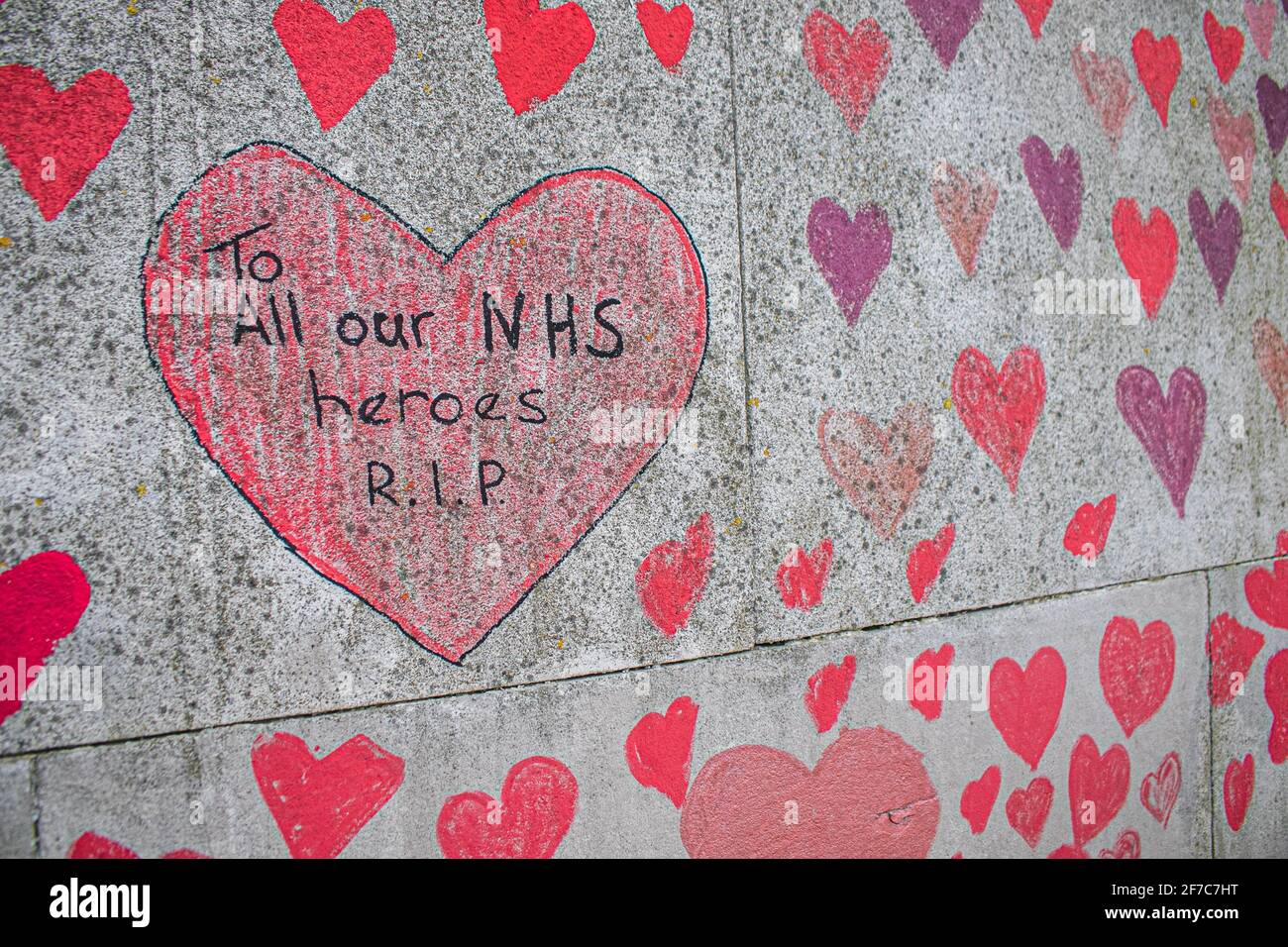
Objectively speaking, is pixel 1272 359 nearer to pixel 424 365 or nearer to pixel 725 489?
pixel 725 489

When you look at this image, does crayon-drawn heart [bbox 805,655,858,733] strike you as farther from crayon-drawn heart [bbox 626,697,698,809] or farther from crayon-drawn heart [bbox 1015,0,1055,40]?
crayon-drawn heart [bbox 1015,0,1055,40]

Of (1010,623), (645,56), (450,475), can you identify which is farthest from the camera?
(1010,623)

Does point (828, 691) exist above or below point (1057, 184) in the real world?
below

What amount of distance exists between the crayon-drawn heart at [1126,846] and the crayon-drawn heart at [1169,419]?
1.23 meters

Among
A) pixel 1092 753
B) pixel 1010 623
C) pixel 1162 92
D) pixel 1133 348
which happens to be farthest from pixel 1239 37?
pixel 1092 753

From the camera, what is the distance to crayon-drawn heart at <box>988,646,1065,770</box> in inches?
116

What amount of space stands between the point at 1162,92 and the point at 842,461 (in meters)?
2.23

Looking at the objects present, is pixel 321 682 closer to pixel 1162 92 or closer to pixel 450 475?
pixel 450 475

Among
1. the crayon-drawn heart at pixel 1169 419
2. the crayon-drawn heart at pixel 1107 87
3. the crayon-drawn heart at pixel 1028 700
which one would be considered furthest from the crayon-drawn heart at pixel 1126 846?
the crayon-drawn heart at pixel 1107 87

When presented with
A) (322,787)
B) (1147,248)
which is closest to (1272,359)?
(1147,248)

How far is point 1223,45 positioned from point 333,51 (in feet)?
12.0

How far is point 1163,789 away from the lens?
3434mm

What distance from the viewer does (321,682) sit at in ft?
6.55

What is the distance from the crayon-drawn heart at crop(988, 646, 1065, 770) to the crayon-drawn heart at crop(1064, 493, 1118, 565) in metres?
0.38
